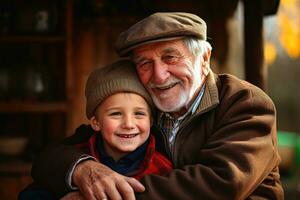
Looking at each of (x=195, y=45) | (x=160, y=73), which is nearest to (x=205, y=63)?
(x=195, y=45)

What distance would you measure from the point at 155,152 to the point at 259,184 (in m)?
0.48

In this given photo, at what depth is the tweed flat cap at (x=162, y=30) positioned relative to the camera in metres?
2.41

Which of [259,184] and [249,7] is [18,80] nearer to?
[249,7]

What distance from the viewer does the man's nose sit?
246 centimetres

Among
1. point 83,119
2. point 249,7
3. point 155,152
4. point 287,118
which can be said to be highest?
point 249,7

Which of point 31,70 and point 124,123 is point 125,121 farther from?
point 31,70

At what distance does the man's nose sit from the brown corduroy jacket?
199mm

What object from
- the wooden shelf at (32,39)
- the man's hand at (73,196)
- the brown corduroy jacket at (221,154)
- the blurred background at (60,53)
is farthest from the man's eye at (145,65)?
the wooden shelf at (32,39)

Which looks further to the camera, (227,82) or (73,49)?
(73,49)

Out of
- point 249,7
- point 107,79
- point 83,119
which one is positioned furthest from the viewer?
point 83,119

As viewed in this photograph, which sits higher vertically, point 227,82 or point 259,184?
point 227,82

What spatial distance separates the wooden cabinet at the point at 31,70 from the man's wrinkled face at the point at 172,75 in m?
2.17

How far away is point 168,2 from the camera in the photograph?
16.8ft

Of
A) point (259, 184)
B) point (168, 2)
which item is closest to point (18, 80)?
point (168, 2)
